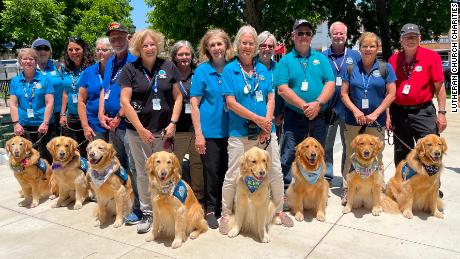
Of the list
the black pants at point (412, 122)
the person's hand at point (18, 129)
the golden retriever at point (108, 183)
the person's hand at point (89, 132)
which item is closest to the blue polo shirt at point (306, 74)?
the black pants at point (412, 122)

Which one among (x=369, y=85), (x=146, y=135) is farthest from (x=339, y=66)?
(x=146, y=135)

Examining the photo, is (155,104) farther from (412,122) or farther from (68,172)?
(412,122)

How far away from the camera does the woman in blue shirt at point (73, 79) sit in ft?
18.2

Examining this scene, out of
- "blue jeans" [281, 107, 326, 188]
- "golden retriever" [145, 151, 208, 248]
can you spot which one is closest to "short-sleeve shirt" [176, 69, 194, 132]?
"golden retriever" [145, 151, 208, 248]

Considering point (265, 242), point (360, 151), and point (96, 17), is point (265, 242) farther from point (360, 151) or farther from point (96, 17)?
point (96, 17)

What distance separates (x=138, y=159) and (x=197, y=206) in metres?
0.83

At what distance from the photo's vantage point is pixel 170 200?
3740mm

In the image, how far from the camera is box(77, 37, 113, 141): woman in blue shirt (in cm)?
482

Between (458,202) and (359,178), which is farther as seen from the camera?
(458,202)

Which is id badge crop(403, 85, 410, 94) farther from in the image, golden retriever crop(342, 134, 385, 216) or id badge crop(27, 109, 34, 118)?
id badge crop(27, 109, 34, 118)

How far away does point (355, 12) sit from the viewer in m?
18.5

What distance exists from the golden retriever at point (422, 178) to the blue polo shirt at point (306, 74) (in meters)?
1.32

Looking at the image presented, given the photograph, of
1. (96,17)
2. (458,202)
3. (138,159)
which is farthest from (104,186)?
(96,17)

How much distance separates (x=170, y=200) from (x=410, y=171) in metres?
2.83
